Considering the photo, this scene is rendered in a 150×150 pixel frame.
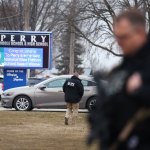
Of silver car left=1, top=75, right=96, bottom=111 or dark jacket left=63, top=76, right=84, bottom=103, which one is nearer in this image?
dark jacket left=63, top=76, right=84, bottom=103

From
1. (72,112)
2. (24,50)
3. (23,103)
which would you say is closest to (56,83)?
(23,103)

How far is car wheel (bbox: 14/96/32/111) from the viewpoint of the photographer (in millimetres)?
24812

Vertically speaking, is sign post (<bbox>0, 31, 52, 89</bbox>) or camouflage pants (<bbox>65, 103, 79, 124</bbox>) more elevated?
sign post (<bbox>0, 31, 52, 89</bbox>)

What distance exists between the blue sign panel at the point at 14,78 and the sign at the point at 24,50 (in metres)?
0.41

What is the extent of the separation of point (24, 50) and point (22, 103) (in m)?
7.08

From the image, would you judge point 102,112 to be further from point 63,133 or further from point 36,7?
point 36,7

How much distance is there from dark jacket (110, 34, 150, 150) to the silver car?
790 inches

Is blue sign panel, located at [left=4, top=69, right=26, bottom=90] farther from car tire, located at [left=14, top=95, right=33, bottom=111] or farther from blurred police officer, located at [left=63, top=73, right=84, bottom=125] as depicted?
blurred police officer, located at [left=63, top=73, right=84, bottom=125]

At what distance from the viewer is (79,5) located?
28609 millimetres

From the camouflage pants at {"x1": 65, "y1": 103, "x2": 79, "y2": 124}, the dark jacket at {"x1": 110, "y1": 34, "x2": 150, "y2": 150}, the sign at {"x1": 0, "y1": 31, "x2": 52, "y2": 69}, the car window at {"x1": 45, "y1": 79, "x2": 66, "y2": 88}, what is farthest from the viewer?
the sign at {"x1": 0, "y1": 31, "x2": 52, "y2": 69}

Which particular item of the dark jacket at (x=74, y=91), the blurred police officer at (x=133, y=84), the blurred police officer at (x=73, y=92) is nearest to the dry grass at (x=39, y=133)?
the blurred police officer at (x=73, y=92)

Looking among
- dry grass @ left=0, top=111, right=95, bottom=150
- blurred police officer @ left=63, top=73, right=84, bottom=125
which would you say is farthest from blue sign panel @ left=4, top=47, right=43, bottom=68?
blurred police officer @ left=63, top=73, right=84, bottom=125

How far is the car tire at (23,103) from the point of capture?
24.8 m

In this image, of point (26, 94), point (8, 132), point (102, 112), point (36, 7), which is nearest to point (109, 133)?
point (102, 112)
